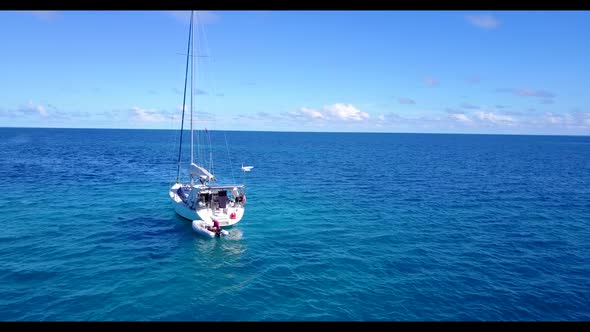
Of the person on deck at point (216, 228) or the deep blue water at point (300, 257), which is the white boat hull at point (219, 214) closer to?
the deep blue water at point (300, 257)

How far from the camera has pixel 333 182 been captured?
64.4 metres

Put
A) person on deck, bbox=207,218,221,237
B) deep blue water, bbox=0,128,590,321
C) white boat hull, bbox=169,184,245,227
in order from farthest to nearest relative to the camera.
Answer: white boat hull, bbox=169,184,245,227, person on deck, bbox=207,218,221,237, deep blue water, bbox=0,128,590,321

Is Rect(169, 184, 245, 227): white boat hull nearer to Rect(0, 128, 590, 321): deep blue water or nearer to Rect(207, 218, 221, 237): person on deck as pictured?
Rect(0, 128, 590, 321): deep blue water

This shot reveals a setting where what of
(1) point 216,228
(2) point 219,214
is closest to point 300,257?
(1) point 216,228

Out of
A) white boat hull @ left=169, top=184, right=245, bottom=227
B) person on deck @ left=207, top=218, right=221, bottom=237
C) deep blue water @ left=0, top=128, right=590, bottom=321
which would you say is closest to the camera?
deep blue water @ left=0, top=128, right=590, bottom=321

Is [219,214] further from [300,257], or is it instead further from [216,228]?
[300,257]

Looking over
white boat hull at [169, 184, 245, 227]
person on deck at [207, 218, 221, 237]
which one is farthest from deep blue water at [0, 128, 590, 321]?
white boat hull at [169, 184, 245, 227]

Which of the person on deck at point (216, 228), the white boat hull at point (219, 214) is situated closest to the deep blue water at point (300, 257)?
the person on deck at point (216, 228)

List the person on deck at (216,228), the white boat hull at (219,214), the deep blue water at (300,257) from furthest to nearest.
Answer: the white boat hull at (219,214) < the person on deck at (216,228) < the deep blue water at (300,257)

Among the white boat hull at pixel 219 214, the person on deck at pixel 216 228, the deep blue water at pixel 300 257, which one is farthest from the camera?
the white boat hull at pixel 219 214

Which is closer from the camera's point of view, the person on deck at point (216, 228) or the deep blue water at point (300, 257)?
the deep blue water at point (300, 257)

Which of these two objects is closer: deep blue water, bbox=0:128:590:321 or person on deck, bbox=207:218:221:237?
deep blue water, bbox=0:128:590:321
